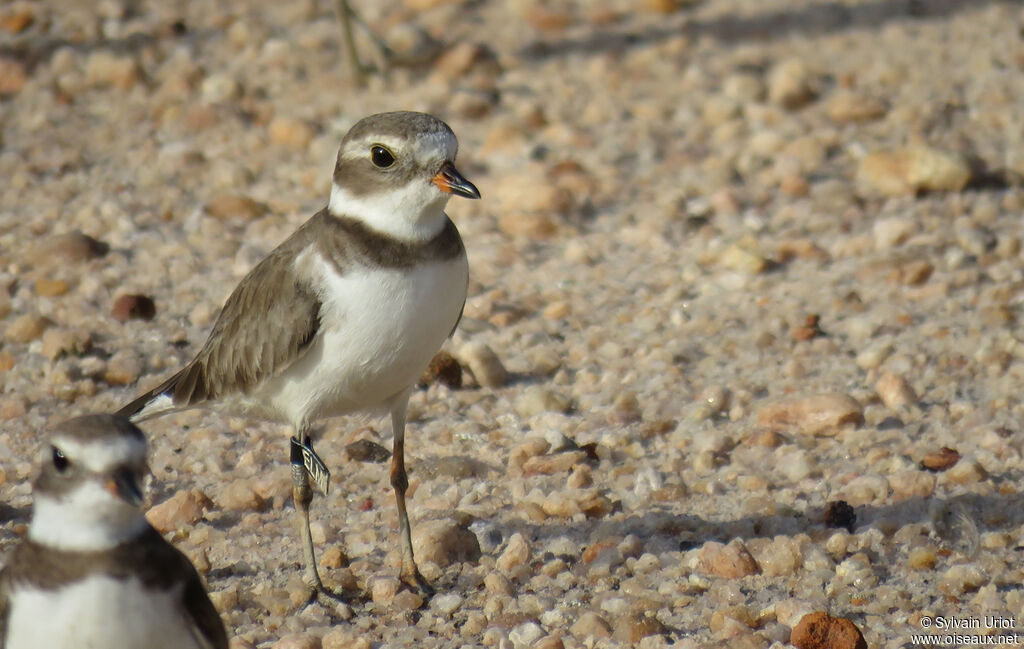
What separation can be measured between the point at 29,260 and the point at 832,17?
587 centimetres

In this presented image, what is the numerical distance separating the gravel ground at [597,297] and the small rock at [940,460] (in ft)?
0.05

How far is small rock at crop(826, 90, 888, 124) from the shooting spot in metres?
8.93

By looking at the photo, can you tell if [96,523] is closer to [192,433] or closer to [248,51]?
[192,433]

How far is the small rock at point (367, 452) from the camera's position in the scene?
243 inches

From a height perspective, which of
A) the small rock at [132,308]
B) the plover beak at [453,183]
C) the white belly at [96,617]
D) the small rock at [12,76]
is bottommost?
the small rock at [132,308]

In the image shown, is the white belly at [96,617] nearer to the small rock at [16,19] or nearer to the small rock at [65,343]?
the small rock at [65,343]

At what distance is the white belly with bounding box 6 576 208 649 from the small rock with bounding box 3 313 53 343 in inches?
127

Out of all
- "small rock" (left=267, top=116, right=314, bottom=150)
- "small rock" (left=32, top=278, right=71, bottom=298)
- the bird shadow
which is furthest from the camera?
the bird shadow

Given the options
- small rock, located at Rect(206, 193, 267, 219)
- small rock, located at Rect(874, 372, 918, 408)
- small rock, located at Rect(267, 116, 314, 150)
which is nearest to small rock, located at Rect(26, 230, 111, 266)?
small rock, located at Rect(206, 193, 267, 219)

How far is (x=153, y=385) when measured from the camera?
662cm

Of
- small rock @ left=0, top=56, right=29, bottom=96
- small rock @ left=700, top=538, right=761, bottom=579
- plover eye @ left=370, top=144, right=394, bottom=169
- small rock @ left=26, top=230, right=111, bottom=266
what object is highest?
plover eye @ left=370, top=144, right=394, bottom=169

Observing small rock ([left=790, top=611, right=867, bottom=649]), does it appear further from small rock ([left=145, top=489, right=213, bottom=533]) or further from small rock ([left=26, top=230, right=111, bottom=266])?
small rock ([left=26, top=230, right=111, bottom=266])

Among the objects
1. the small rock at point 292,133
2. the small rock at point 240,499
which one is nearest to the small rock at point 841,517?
the small rock at point 240,499

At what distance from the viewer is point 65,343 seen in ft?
22.1
